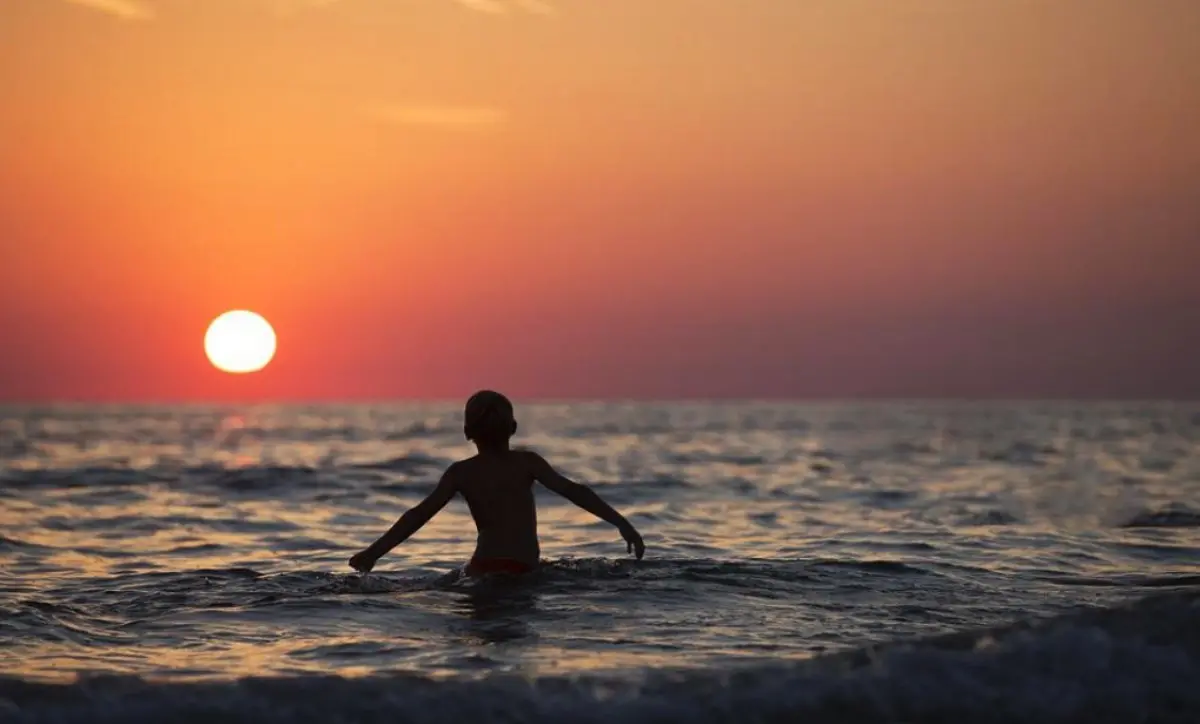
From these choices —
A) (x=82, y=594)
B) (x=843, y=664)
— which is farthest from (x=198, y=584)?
(x=843, y=664)

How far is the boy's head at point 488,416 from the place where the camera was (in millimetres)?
8789

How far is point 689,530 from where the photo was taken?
48.8 feet

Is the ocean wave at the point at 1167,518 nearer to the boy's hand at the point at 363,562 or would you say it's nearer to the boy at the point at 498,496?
the boy at the point at 498,496

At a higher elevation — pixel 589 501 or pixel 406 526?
pixel 589 501

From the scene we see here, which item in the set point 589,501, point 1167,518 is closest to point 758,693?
point 589,501

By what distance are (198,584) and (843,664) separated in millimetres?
5597

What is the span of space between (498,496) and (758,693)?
3.38 m

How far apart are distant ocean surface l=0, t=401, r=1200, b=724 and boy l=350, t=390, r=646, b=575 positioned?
254 mm

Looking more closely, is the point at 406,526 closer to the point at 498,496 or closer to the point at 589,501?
the point at 498,496

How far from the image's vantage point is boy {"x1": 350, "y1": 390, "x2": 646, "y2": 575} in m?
8.70

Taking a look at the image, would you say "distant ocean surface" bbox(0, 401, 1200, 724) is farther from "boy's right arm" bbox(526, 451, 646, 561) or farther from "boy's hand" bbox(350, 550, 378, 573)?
"boy's right arm" bbox(526, 451, 646, 561)

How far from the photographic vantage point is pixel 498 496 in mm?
8969

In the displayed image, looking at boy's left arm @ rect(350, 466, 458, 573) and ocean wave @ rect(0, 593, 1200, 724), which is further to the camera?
boy's left arm @ rect(350, 466, 458, 573)

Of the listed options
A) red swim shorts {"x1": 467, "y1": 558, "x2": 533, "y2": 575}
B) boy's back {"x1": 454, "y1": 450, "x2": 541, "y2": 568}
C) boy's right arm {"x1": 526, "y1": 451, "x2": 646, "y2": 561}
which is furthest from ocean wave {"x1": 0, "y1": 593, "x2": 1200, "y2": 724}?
red swim shorts {"x1": 467, "y1": 558, "x2": 533, "y2": 575}
